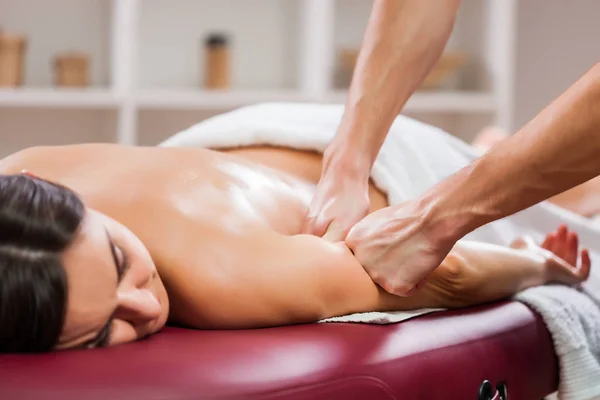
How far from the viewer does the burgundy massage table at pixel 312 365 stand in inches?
35.4

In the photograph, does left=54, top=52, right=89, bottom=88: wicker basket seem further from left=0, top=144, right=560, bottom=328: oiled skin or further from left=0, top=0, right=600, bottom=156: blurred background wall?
left=0, top=144, right=560, bottom=328: oiled skin

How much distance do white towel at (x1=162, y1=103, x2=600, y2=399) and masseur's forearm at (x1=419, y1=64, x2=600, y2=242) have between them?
33 cm

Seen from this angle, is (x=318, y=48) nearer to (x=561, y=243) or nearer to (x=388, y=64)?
(x=388, y=64)

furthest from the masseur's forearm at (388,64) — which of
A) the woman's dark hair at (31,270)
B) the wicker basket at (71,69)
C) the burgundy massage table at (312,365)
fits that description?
the wicker basket at (71,69)

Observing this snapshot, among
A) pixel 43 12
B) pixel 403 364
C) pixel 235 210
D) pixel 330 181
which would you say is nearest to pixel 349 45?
pixel 43 12

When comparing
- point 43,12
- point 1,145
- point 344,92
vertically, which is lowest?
point 1,145

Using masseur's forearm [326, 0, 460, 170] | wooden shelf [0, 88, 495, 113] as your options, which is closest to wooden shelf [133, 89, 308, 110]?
wooden shelf [0, 88, 495, 113]

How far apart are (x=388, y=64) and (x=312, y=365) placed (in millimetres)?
808

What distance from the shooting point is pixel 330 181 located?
59.4 inches

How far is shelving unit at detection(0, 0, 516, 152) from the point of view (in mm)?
3154

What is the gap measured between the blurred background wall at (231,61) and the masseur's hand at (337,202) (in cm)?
176

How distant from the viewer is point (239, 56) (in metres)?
3.59

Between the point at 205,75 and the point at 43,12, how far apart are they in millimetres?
668

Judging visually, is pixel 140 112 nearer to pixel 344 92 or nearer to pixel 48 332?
pixel 344 92
